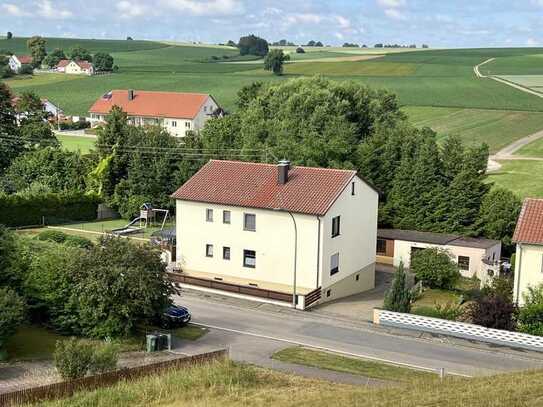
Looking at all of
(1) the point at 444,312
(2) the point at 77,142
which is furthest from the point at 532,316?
(2) the point at 77,142

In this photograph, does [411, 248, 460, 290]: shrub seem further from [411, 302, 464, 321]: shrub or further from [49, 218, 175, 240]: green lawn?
[49, 218, 175, 240]: green lawn

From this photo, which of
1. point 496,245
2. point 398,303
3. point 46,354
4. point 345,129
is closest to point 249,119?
point 345,129

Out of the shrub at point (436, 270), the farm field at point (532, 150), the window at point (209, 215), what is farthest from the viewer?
the farm field at point (532, 150)

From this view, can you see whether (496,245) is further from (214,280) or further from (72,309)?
(72,309)

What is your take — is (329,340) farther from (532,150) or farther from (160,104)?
(160,104)

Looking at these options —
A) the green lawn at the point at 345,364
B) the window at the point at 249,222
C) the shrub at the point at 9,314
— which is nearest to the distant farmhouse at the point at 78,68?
the window at the point at 249,222

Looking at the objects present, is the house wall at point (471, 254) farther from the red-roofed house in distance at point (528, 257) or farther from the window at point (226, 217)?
the window at point (226, 217)
